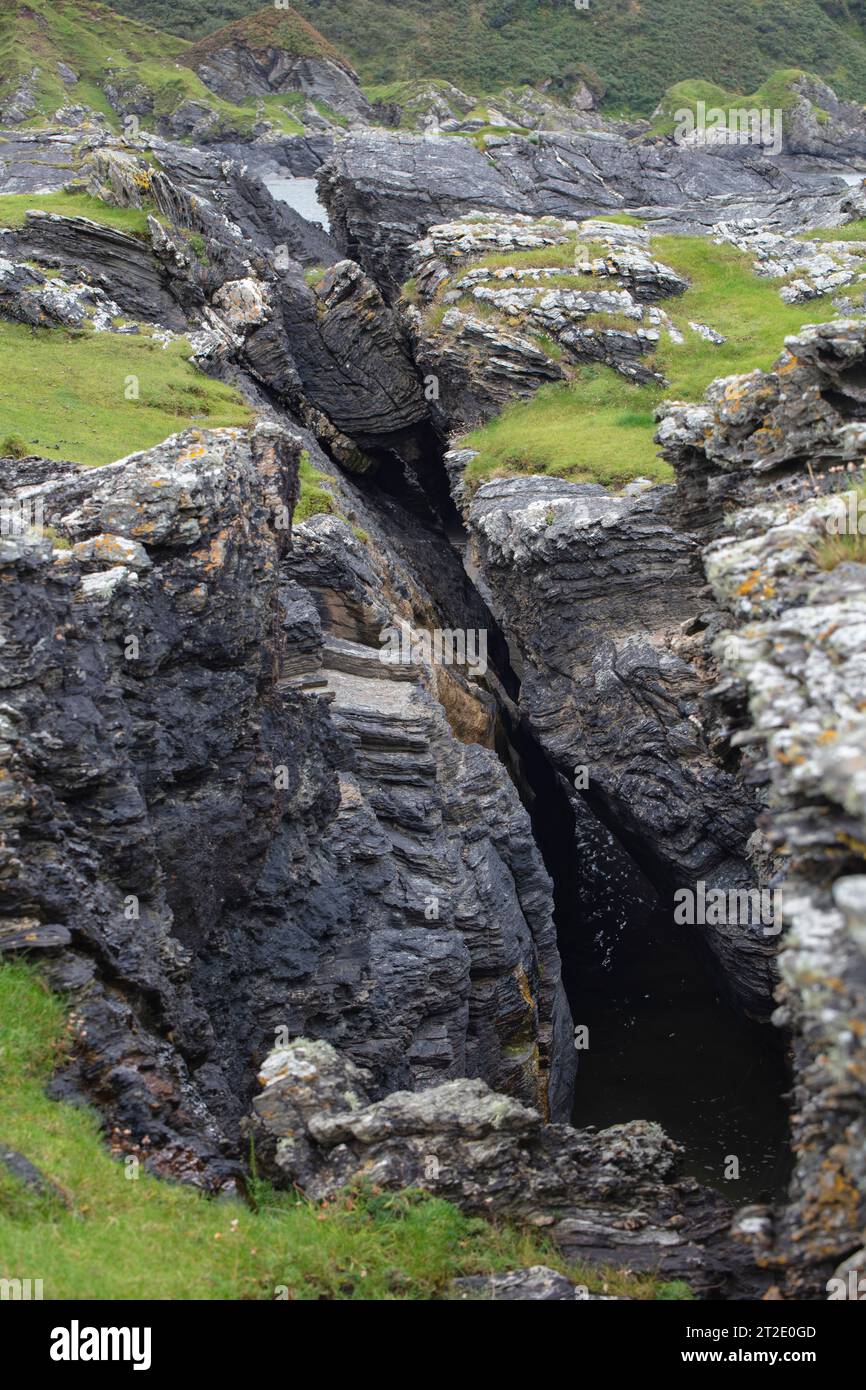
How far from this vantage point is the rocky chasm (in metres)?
11.7

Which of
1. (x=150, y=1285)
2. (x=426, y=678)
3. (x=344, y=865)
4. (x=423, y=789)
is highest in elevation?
(x=426, y=678)

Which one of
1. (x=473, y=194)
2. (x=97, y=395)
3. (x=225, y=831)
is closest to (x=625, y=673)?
(x=225, y=831)

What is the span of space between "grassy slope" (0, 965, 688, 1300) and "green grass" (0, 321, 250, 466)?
51.7 feet

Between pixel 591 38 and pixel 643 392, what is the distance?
120461mm

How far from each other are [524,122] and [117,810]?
10938cm

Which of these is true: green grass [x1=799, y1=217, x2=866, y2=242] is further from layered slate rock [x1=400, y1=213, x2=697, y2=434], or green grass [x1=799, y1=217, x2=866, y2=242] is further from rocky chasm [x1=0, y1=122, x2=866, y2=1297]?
layered slate rock [x1=400, y1=213, x2=697, y2=434]

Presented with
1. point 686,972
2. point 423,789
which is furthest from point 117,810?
point 686,972

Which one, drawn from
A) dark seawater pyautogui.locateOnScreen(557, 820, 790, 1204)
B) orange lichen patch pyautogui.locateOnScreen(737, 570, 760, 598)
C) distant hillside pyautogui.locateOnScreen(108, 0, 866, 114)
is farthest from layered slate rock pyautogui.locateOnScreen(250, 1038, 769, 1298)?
distant hillside pyautogui.locateOnScreen(108, 0, 866, 114)

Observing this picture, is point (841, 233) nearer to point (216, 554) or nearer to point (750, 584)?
point (216, 554)

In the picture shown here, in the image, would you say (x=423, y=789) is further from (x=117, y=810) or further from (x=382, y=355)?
(x=382, y=355)

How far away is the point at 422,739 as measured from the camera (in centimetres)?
2270

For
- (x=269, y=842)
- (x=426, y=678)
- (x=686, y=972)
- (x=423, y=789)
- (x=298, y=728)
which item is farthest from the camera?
(x=686, y=972)

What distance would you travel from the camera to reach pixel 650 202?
220ft

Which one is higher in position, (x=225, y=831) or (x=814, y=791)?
(x=225, y=831)
